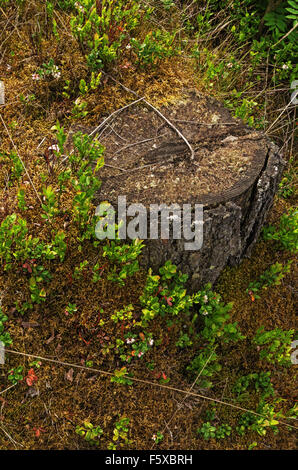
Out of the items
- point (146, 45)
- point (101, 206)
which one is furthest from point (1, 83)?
point (101, 206)

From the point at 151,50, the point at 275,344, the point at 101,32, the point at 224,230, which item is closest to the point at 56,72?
the point at 101,32

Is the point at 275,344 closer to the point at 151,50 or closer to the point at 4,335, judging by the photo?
the point at 4,335

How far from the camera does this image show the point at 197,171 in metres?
3.06

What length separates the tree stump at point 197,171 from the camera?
9.65 feet

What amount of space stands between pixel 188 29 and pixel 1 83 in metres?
2.46

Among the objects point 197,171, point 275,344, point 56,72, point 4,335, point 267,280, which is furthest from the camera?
point 267,280

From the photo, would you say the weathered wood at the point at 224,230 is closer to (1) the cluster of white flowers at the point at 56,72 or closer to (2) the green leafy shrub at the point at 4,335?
(2) the green leafy shrub at the point at 4,335

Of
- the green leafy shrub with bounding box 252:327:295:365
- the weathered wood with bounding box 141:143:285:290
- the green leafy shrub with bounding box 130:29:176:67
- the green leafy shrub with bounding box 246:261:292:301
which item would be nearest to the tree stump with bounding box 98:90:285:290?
the weathered wood with bounding box 141:143:285:290

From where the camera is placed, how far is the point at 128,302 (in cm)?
312

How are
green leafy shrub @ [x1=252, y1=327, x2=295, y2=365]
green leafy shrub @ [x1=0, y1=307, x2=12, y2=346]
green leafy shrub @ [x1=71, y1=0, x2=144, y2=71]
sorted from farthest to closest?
green leafy shrub @ [x1=71, y1=0, x2=144, y2=71] < green leafy shrub @ [x1=252, y1=327, x2=295, y2=365] < green leafy shrub @ [x1=0, y1=307, x2=12, y2=346]

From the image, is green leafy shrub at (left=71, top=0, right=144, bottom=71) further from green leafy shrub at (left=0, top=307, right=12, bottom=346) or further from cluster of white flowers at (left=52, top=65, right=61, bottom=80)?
green leafy shrub at (left=0, top=307, right=12, bottom=346)

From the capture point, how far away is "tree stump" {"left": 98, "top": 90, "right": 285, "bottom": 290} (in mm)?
2941

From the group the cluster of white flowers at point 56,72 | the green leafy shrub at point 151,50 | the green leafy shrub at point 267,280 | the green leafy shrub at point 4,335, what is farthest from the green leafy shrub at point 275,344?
the cluster of white flowers at point 56,72
